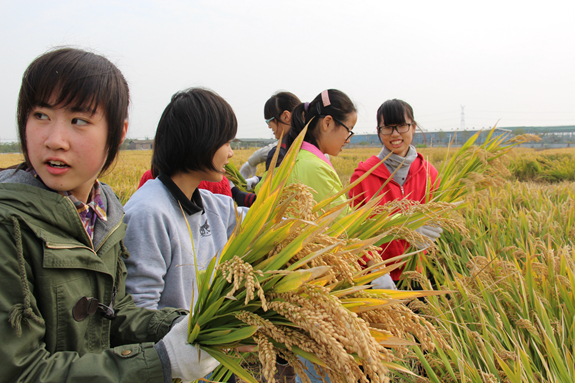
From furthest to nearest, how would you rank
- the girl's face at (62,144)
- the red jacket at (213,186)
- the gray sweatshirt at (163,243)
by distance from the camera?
the red jacket at (213,186)
the gray sweatshirt at (163,243)
the girl's face at (62,144)

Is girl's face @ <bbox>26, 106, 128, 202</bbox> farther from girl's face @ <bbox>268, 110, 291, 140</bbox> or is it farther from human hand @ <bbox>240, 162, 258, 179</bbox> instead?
human hand @ <bbox>240, 162, 258, 179</bbox>

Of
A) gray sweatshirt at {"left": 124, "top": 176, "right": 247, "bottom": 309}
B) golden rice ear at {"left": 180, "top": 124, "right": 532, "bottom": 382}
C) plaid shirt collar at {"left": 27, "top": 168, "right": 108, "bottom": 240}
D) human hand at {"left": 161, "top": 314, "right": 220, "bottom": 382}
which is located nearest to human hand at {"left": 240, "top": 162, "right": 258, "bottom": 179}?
gray sweatshirt at {"left": 124, "top": 176, "right": 247, "bottom": 309}

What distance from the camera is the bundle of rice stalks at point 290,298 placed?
0.81 m

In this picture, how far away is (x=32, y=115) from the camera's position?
3.18 ft

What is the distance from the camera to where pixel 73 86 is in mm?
976

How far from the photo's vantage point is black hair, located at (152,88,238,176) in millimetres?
1476

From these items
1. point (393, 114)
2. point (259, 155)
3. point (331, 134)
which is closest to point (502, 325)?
point (331, 134)

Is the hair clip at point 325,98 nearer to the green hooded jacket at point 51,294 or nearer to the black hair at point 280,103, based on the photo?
the black hair at point 280,103

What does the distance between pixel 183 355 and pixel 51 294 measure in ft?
1.28

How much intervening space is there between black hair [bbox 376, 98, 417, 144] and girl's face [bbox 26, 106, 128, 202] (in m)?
2.21

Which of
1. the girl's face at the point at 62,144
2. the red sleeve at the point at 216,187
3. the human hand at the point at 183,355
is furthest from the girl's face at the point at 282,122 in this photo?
the human hand at the point at 183,355

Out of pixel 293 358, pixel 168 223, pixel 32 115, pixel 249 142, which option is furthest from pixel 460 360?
pixel 249 142

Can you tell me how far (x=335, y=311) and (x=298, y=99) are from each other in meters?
3.11

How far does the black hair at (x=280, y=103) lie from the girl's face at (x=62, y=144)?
2616 mm
